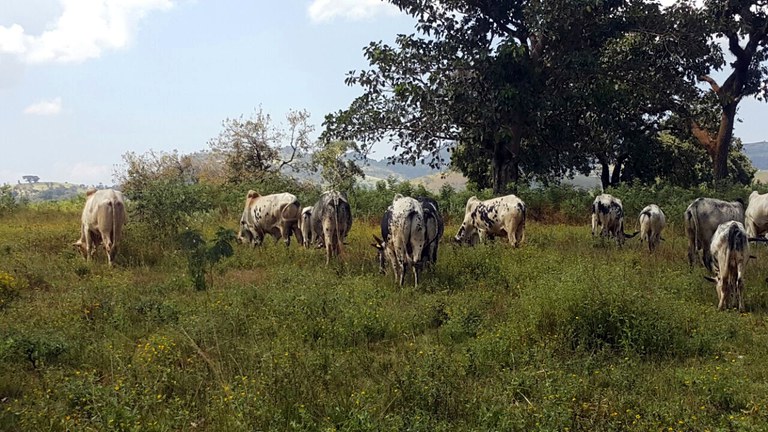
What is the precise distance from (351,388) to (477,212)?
10.0m

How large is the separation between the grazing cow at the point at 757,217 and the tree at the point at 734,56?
31.9 ft

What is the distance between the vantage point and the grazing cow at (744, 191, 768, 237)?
13.0m

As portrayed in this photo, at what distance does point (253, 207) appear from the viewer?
1705 centimetres

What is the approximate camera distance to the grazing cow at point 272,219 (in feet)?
53.7

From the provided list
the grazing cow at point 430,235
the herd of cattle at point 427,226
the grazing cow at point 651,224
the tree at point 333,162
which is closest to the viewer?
the herd of cattle at point 427,226

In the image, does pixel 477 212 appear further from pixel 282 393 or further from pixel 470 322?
pixel 282 393

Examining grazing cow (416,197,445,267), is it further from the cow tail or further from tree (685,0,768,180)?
tree (685,0,768,180)

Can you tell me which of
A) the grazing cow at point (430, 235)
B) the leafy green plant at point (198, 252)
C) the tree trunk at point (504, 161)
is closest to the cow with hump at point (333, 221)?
the grazing cow at point (430, 235)

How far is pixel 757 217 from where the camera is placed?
13.1 m

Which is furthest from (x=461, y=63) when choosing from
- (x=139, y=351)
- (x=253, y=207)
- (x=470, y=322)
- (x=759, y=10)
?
(x=139, y=351)

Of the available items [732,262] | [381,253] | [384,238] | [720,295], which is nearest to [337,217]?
[381,253]

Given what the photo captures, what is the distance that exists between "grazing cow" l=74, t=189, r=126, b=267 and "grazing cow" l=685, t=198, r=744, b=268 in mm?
12397

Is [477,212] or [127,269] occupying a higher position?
[477,212]

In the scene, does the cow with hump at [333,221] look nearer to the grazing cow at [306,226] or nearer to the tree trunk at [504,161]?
the grazing cow at [306,226]
